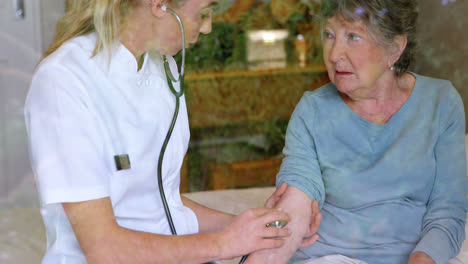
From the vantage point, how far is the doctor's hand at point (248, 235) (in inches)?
26.8

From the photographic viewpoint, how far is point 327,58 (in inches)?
33.3

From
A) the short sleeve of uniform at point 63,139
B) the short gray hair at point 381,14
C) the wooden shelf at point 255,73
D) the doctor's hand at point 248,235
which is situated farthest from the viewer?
the wooden shelf at point 255,73

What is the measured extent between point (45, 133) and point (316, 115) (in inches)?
20.8

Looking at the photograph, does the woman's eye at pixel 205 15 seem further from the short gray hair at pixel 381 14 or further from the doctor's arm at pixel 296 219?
the doctor's arm at pixel 296 219

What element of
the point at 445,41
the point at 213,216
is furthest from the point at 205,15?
the point at 445,41

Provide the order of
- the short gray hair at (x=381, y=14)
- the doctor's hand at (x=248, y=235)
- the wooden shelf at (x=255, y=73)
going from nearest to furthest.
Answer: the doctor's hand at (x=248, y=235) < the short gray hair at (x=381, y=14) < the wooden shelf at (x=255, y=73)

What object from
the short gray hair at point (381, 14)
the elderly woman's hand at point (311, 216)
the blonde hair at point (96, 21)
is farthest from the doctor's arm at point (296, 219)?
the blonde hair at point (96, 21)

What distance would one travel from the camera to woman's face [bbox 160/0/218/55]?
635 mm

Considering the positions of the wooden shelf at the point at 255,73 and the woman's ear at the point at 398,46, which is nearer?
the woman's ear at the point at 398,46

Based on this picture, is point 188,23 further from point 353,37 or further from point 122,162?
point 353,37

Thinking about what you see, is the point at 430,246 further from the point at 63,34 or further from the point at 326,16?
the point at 63,34

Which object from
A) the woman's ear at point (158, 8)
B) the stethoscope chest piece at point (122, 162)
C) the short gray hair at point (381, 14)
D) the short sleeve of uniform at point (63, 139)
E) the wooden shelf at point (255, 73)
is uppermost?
the woman's ear at point (158, 8)

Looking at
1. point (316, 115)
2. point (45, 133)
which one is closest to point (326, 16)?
point (316, 115)

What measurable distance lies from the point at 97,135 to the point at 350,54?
1.54ft
